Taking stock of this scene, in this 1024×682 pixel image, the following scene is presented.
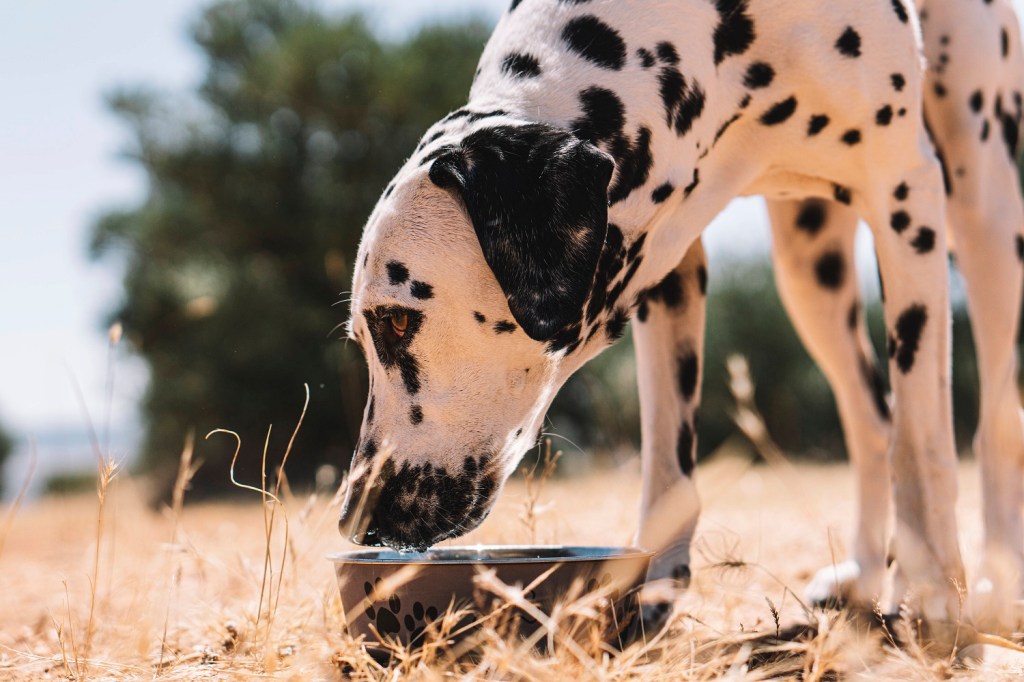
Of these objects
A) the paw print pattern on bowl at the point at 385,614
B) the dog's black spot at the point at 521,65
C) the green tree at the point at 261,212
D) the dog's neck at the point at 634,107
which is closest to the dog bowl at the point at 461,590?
the paw print pattern on bowl at the point at 385,614

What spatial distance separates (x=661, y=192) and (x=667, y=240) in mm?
202

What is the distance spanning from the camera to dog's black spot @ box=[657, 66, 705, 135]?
278 cm

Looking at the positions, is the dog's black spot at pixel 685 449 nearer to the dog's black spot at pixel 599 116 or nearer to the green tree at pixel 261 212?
the dog's black spot at pixel 599 116

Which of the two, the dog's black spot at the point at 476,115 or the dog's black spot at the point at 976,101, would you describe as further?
the dog's black spot at the point at 976,101

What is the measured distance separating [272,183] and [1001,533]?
39.1 feet

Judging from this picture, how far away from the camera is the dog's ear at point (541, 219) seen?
2.32 m

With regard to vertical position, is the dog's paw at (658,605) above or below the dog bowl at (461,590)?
below

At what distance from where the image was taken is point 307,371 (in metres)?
12.5

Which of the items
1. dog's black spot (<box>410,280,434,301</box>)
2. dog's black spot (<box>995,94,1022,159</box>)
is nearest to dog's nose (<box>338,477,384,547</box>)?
dog's black spot (<box>410,280,434,301</box>)

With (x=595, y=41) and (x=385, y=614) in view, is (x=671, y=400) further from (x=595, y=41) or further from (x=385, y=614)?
(x=385, y=614)

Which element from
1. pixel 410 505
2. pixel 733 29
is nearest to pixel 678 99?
pixel 733 29

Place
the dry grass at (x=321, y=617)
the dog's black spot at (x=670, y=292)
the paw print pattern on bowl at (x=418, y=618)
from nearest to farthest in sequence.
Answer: the dry grass at (x=321, y=617) → the paw print pattern on bowl at (x=418, y=618) → the dog's black spot at (x=670, y=292)

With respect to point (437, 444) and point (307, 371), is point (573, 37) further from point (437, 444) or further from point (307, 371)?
point (307, 371)

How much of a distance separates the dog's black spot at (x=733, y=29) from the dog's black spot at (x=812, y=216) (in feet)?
4.09
